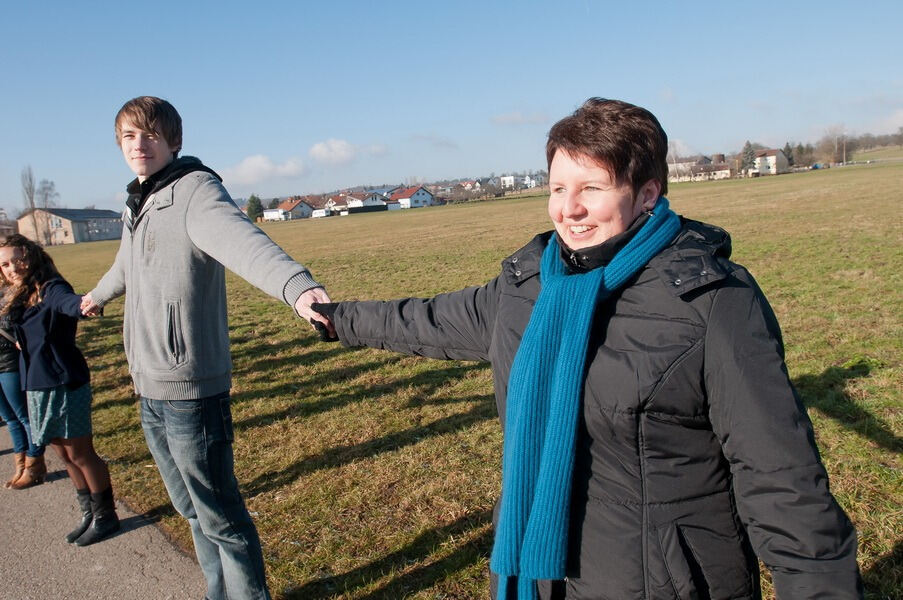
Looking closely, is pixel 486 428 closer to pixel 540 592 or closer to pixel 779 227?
pixel 540 592

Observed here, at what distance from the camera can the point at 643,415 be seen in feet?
5.37

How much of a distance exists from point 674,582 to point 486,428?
408 centimetres

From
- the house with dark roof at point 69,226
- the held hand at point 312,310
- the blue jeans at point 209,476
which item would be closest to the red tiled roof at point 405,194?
the house with dark roof at point 69,226

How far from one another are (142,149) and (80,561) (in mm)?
2751

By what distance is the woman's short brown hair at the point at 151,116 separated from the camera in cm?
274

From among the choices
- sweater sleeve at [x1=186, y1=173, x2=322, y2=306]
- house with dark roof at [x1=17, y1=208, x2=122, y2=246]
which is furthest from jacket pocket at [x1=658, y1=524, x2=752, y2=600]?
house with dark roof at [x1=17, y1=208, x2=122, y2=246]

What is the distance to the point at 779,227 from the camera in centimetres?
2027

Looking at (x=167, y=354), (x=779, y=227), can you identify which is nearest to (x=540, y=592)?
(x=167, y=354)

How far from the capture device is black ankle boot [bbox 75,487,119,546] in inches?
167

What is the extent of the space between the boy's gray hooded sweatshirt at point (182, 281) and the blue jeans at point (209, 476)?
93 millimetres

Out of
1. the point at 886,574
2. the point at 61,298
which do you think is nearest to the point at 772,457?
the point at 886,574

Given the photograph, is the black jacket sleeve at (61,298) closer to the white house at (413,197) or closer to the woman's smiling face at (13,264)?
the woman's smiling face at (13,264)

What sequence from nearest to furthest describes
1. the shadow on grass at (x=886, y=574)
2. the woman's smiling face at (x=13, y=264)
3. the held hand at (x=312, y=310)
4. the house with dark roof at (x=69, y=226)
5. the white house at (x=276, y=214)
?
1. the held hand at (x=312, y=310)
2. the shadow on grass at (x=886, y=574)
3. the woman's smiling face at (x=13, y=264)
4. the house with dark roof at (x=69, y=226)
5. the white house at (x=276, y=214)

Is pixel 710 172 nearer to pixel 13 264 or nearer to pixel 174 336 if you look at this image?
pixel 13 264
